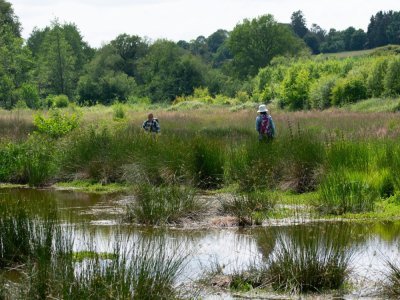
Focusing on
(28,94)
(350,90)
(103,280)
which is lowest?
(103,280)

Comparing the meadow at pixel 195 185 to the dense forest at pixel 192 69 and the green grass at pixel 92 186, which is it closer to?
the green grass at pixel 92 186

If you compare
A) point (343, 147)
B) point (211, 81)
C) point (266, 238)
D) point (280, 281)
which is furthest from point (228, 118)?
point (211, 81)

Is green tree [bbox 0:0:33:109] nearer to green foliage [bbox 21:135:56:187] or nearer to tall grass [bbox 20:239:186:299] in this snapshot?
green foliage [bbox 21:135:56:187]

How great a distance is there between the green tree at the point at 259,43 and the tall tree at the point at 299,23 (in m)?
55.3

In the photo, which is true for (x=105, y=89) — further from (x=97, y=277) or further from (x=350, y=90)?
(x=97, y=277)

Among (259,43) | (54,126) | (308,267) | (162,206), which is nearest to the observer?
(308,267)

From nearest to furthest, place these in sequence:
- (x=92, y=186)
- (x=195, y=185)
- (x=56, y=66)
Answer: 1. (x=195, y=185)
2. (x=92, y=186)
3. (x=56, y=66)

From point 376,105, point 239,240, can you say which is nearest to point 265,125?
point 239,240

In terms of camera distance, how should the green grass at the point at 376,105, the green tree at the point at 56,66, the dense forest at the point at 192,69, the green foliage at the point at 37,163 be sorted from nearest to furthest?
1. the green foliage at the point at 37,163
2. the green grass at the point at 376,105
3. the dense forest at the point at 192,69
4. the green tree at the point at 56,66

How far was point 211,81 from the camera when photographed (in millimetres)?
91125

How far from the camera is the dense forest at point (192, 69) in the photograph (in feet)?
159

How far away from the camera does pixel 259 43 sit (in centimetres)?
Answer: 11294

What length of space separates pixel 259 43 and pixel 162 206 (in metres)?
100

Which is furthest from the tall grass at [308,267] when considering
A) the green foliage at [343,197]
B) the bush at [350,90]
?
the bush at [350,90]
